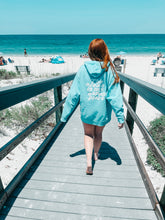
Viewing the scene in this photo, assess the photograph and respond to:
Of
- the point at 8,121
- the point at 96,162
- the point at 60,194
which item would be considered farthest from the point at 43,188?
the point at 8,121

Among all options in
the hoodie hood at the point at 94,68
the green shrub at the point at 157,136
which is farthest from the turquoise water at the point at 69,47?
the hoodie hood at the point at 94,68

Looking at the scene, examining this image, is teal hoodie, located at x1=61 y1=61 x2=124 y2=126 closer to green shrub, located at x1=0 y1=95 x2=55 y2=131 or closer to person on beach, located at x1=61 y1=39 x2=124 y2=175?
person on beach, located at x1=61 y1=39 x2=124 y2=175

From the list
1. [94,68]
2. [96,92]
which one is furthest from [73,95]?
[94,68]

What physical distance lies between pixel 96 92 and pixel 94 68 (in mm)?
269

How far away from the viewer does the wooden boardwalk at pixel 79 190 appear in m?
1.73

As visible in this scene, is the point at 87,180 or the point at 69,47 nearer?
the point at 87,180

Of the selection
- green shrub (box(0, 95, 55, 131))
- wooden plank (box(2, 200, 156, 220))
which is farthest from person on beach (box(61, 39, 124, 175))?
green shrub (box(0, 95, 55, 131))

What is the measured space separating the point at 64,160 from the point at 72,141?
2.02ft

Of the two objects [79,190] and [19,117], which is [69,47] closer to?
[19,117]

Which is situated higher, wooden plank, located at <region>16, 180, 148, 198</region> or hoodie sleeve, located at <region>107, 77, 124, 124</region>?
hoodie sleeve, located at <region>107, 77, 124, 124</region>

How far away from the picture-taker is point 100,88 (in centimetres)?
192

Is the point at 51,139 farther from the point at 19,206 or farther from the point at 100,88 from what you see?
the point at 100,88

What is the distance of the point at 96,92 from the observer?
6.35 ft

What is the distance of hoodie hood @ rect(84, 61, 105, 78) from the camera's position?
1.86 m
